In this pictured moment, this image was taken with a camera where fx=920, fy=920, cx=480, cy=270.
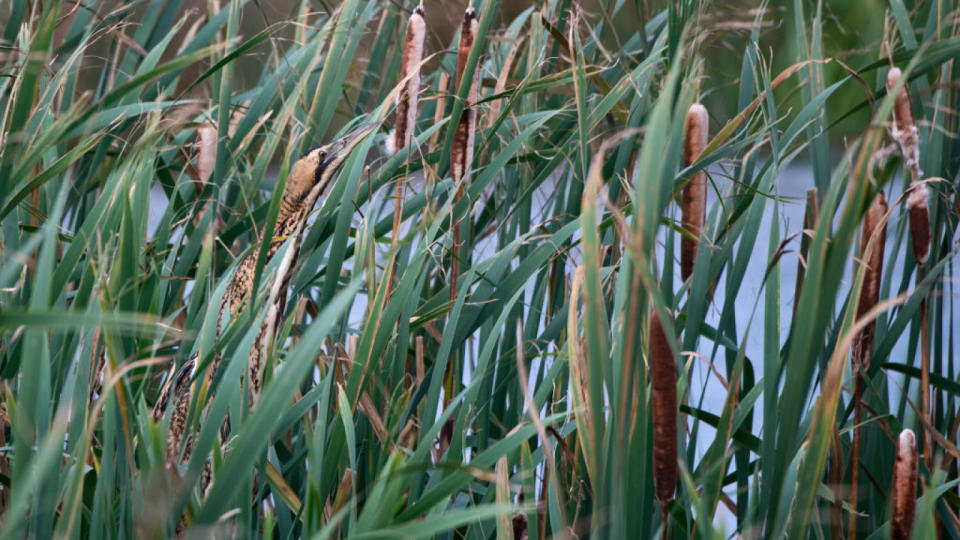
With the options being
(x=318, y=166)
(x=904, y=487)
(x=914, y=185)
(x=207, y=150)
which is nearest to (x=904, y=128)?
(x=914, y=185)

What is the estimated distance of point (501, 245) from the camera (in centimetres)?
68

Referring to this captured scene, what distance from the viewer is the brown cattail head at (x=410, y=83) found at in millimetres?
481

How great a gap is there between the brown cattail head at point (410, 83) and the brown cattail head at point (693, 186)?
0.47ft

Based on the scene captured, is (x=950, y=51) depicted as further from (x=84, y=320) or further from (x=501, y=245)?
(x=84, y=320)

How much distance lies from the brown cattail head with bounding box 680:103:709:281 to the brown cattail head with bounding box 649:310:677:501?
0.14 metres

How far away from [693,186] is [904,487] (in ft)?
0.62

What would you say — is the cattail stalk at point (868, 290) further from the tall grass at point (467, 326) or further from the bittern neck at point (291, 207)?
the bittern neck at point (291, 207)

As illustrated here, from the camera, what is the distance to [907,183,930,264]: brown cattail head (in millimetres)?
461

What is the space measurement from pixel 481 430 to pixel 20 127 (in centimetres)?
29

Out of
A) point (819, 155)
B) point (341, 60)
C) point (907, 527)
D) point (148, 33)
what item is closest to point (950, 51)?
point (819, 155)

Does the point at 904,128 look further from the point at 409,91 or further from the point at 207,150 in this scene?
the point at 207,150

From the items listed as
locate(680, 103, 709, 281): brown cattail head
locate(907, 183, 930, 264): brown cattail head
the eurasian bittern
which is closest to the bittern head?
the eurasian bittern

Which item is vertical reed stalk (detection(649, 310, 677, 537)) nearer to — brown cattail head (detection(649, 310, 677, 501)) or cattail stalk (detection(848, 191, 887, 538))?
brown cattail head (detection(649, 310, 677, 501))

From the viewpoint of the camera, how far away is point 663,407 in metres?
0.32
